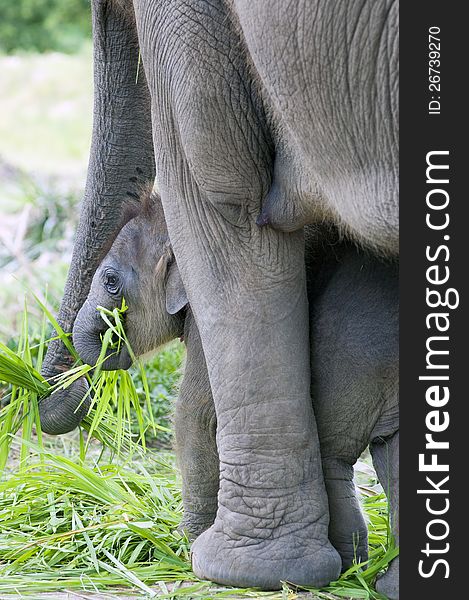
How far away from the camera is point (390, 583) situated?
2.87 meters

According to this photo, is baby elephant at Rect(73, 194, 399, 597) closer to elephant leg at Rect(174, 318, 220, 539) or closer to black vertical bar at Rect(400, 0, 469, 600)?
elephant leg at Rect(174, 318, 220, 539)

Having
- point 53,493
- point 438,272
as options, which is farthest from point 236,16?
point 53,493

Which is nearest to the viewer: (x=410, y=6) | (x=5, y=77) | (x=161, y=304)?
(x=410, y=6)

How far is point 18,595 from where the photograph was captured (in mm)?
2961

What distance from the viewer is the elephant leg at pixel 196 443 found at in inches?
130

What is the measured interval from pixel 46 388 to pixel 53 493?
308 mm

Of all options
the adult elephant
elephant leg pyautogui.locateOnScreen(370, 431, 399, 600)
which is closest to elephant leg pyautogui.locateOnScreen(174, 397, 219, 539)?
the adult elephant

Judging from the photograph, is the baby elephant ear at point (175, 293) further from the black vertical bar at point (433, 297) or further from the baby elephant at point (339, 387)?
the black vertical bar at point (433, 297)

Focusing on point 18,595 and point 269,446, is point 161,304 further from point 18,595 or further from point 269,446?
point 18,595

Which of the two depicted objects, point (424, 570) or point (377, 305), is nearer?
point (424, 570)

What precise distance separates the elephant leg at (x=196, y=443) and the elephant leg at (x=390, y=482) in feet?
1.49

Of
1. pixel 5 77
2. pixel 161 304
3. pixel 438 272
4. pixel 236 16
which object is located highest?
pixel 5 77

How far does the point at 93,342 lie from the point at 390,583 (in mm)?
1185

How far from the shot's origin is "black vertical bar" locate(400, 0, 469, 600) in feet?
8.04
